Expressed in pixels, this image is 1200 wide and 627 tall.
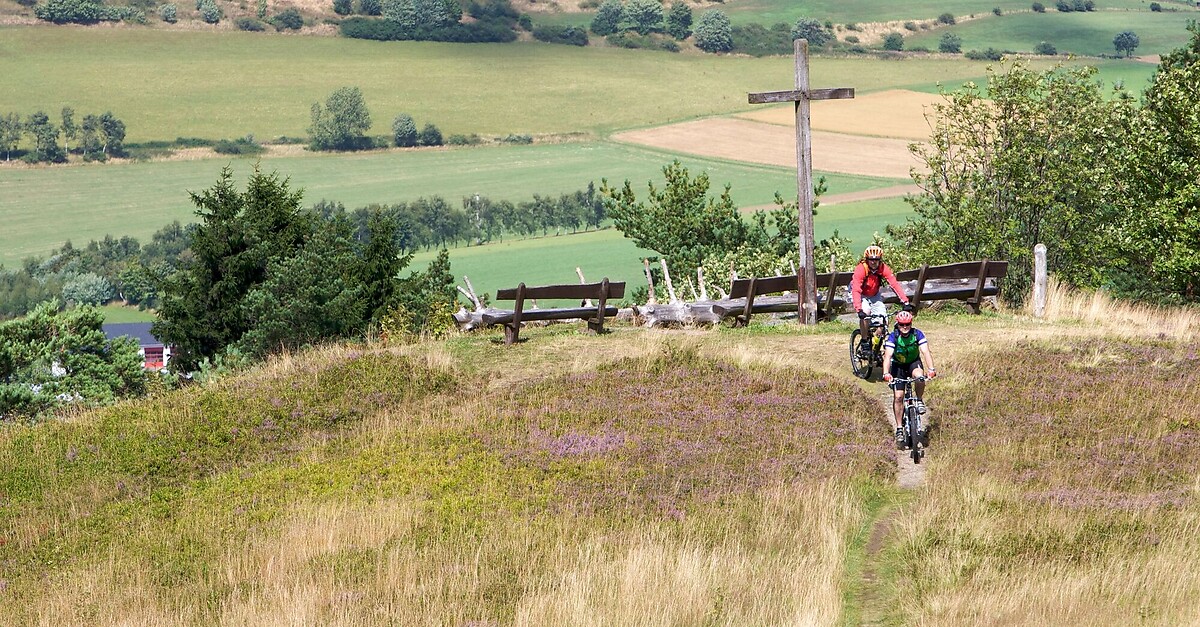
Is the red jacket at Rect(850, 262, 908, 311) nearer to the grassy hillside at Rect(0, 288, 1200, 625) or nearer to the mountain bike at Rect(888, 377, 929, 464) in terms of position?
the grassy hillside at Rect(0, 288, 1200, 625)

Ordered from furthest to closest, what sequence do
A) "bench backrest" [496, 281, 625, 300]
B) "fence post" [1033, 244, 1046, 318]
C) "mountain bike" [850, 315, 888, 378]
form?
1. "fence post" [1033, 244, 1046, 318]
2. "bench backrest" [496, 281, 625, 300]
3. "mountain bike" [850, 315, 888, 378]

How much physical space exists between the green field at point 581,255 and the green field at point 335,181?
18.1 meters

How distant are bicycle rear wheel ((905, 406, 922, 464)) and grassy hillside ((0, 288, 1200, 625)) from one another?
0.35 meters

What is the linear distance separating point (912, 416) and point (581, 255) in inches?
4446

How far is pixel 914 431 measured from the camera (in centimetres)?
1731

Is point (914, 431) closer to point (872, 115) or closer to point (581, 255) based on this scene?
point (581, 255)

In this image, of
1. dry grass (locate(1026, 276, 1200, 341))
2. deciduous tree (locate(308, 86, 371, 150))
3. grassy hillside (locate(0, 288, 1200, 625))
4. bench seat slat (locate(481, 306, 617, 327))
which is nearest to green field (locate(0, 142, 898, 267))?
deciduous tree (locate(308, 86, 371, 150))

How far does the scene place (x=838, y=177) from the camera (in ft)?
475

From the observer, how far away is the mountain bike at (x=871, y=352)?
68.6 feet

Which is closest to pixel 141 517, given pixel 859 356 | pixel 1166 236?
pixel 859 356

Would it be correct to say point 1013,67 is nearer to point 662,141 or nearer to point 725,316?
point 725,316

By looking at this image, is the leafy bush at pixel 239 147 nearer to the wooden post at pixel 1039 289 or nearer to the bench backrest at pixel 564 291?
the bench backrest at pixel 564 291

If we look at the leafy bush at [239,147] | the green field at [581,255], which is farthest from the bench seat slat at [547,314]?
the leafy bush at [239,147]

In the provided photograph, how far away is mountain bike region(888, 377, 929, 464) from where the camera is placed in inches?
682
